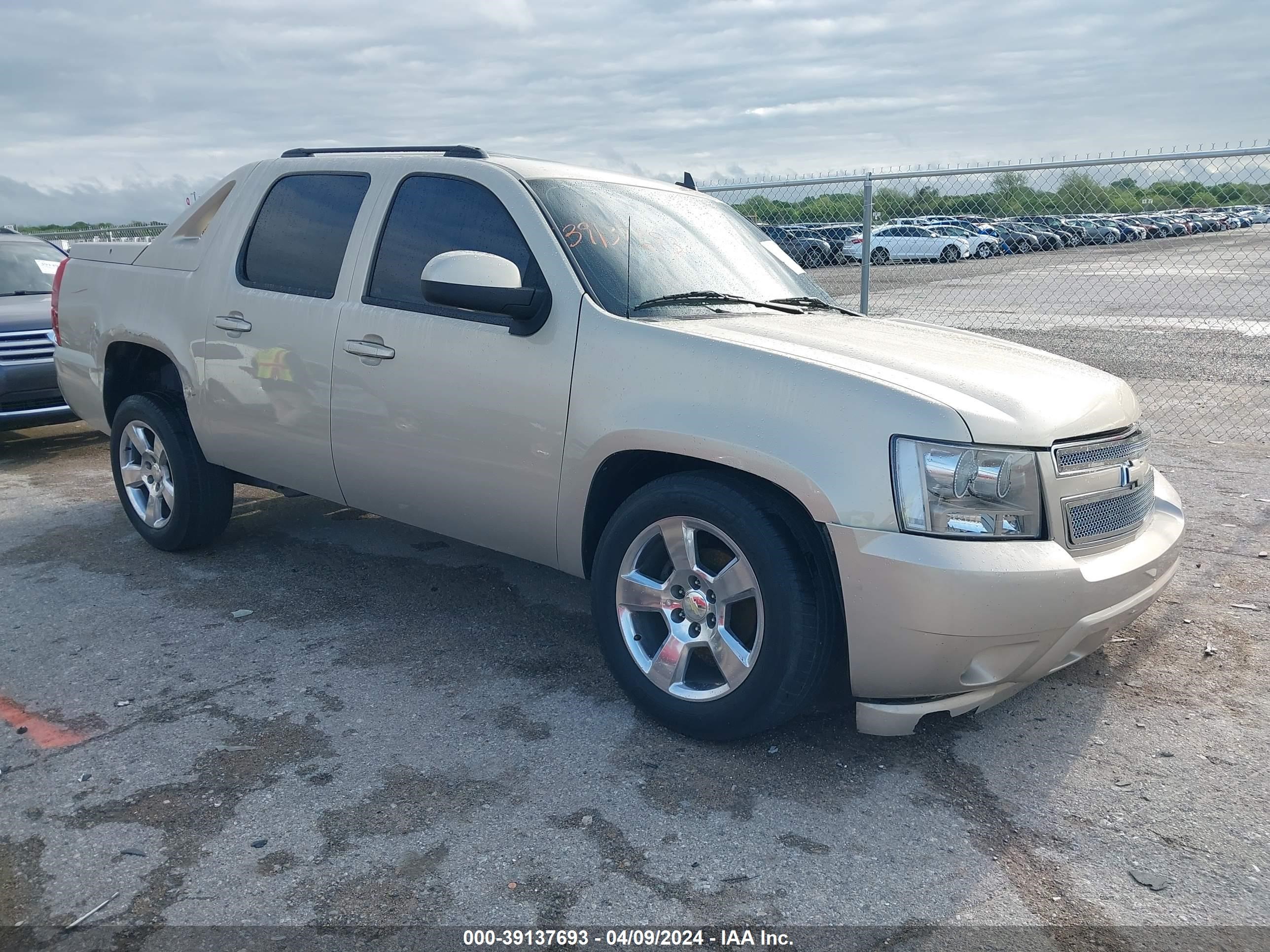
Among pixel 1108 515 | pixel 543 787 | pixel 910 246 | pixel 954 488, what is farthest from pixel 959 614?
pixel 910 246

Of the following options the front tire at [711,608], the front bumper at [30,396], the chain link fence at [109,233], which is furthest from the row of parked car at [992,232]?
the chain link fence at [109,233]

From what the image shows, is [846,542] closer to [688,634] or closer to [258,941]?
[688,634]

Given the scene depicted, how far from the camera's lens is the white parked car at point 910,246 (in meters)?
9.90

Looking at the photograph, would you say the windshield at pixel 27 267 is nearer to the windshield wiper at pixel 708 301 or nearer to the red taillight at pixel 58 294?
the red taillight at pixel 58 294

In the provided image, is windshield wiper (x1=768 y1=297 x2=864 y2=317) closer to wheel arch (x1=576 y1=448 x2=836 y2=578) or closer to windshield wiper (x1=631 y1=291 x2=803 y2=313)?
windshield wiper (x1=631 y1=291 x2=803 y2=313)

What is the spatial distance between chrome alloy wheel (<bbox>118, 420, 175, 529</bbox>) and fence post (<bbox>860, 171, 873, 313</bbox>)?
5.23 m

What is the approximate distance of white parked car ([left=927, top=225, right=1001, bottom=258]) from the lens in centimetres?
945

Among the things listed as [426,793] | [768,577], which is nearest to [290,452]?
[426,793]

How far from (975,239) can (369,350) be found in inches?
272

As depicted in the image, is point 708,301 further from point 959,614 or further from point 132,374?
point 132,374

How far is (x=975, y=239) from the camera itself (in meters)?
9.62

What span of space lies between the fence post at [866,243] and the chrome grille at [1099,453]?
192 inches

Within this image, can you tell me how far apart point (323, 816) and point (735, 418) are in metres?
1.69

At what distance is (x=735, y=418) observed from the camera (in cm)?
331
